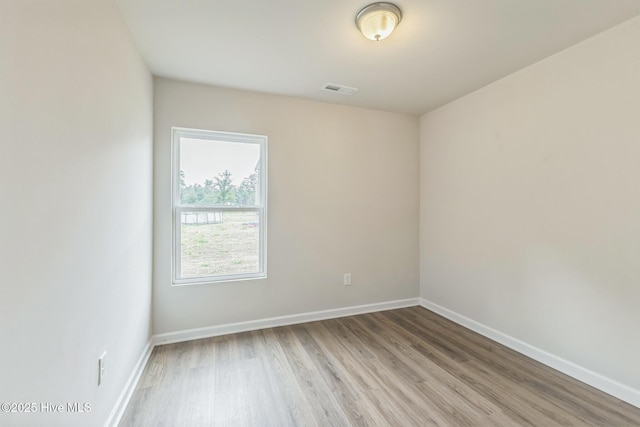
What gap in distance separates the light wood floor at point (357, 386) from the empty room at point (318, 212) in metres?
0.02

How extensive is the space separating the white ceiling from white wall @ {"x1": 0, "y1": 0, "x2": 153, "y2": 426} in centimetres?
47

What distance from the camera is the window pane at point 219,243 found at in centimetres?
265

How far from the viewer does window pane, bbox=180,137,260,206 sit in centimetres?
264

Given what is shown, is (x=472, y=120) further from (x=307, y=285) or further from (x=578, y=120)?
(x=307, y=285)

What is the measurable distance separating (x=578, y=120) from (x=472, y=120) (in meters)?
0.94

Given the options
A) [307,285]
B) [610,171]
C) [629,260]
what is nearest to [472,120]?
[610,171]

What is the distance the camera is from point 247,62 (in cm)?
225

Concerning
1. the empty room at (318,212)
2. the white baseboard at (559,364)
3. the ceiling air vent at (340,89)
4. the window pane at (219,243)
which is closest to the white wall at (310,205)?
the empty room at (318,212)

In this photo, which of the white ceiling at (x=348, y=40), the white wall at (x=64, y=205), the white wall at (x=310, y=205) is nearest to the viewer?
the white wall at (x=64, y=205)

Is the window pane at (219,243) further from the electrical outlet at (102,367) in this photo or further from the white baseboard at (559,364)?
the white baseboard at (559,364)

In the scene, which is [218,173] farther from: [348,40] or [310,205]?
[348,40]

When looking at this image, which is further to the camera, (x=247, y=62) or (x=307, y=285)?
(x=307, y=285)


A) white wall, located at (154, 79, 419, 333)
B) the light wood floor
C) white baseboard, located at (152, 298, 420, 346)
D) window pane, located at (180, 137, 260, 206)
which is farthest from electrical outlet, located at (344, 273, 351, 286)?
window pane, located at (180, 137, 260, 206)

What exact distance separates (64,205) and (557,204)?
309cm
